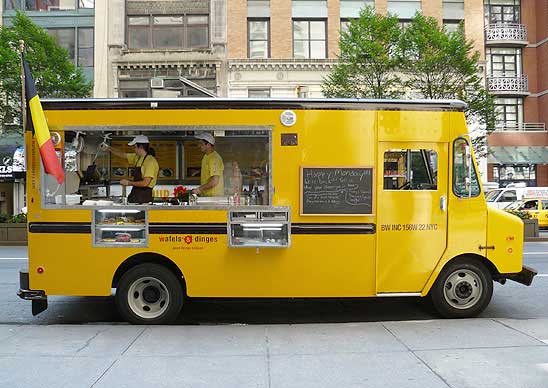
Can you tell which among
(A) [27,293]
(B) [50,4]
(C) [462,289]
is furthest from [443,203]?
(B) [50,4]

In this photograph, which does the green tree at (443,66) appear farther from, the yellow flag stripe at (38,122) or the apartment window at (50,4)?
the apartment window at (50,4)

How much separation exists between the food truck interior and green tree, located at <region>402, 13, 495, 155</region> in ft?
48.9

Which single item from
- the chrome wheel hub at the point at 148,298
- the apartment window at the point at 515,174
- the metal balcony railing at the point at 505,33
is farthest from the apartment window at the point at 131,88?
the chrome wheel hub at the point at 148,298

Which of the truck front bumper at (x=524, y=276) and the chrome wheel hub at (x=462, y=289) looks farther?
the truck front bumper at (x=524, y=276)

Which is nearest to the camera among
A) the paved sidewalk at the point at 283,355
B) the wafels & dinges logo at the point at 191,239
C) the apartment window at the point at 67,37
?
the paved sidewalk at the point at 283,355

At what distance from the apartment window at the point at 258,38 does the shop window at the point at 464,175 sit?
24.2m

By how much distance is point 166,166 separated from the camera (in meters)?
7.81

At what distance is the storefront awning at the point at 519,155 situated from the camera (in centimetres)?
3372

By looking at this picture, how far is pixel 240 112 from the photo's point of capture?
6711 mm

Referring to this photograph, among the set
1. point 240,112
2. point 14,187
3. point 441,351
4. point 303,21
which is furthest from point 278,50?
point 441,351

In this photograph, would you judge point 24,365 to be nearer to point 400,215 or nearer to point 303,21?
point 400,215

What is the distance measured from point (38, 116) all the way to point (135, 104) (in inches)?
45.0

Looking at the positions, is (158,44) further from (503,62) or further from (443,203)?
(443,203)

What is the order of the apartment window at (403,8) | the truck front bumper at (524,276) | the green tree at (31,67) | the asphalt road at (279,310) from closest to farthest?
the truck front bumper at (524,276) → the asphalt road at (279,310) → the green tree at (31,67) → the apartment window at (403,8)
